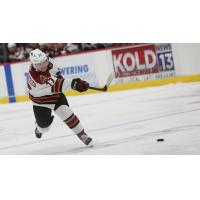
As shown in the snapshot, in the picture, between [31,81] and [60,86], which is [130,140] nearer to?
[60,86]

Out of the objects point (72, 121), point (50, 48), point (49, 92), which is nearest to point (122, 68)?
point (50, 48)

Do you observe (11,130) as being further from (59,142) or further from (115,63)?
(115,63)

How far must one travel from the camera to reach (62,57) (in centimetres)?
586

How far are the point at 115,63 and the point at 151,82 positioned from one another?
0.50 metres

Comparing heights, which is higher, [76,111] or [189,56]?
[189,56]

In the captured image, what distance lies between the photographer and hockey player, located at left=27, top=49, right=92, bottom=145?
4.90 meters

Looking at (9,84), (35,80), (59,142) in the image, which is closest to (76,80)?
(35,80)

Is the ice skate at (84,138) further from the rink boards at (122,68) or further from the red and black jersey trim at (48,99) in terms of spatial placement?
the rink boards at (122,68)

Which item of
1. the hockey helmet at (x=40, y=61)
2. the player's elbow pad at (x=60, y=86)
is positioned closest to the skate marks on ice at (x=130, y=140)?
the player's elbow pad at (x=60, y=86)

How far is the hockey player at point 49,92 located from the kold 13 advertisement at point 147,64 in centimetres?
128

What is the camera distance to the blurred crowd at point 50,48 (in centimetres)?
571

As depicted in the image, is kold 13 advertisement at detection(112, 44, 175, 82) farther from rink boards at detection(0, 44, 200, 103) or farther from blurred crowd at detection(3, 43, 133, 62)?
blurred crowd at detection(3, 43, 133, 62)

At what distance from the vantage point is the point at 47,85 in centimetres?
494

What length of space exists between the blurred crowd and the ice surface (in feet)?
1.80
